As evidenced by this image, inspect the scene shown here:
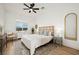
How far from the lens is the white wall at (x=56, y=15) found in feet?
5.82

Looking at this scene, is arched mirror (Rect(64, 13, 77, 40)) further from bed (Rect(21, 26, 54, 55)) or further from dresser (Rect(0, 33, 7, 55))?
dresser (Rect(0, 33, 7, 55))

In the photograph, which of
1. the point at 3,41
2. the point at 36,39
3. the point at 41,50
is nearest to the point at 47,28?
the point at 36,39

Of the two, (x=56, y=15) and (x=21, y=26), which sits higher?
(x=56, y=15)

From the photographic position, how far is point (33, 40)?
176cm

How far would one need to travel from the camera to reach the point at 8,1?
5.84 ft

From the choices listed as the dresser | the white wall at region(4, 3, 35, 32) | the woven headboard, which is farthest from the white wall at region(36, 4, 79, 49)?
the dresser

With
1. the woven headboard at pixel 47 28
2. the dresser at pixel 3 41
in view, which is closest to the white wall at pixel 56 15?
the woven headboard at pixel 47 28

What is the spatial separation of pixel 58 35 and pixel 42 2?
666mm

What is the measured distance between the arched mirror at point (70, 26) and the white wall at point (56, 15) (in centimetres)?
6

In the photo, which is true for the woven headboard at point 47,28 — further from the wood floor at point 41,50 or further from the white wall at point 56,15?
the wood floor at point 41,50

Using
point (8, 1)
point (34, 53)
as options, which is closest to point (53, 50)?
point (34, 53)

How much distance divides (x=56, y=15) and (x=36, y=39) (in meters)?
0.57

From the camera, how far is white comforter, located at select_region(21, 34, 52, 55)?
5.75 feet

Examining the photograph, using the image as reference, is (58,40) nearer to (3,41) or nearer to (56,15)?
(56,15)
